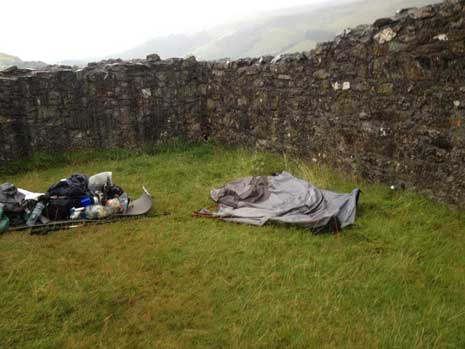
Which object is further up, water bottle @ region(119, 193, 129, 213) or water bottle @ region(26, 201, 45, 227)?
water bottle @ region(26, 201, 45, 227)

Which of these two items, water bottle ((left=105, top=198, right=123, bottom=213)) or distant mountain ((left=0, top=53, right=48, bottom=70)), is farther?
distant mountain ((left=0, top=53, right=48, bottom=70))

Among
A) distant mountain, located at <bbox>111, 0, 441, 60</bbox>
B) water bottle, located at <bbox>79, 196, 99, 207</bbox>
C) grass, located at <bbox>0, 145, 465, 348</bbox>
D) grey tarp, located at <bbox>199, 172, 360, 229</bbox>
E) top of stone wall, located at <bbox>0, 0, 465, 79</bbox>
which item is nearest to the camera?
grass, located at <bbox>0, 145, 465, 348</bbox>

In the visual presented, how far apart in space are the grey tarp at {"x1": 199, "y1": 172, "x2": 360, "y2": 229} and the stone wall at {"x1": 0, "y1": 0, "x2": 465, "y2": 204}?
1084mm

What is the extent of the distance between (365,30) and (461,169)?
7.92 feet

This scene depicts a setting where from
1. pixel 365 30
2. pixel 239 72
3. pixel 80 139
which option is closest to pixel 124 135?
pixel 80 139

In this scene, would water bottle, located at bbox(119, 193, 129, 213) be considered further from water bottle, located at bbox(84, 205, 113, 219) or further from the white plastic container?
the white plastic container

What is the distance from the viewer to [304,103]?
23.4ft

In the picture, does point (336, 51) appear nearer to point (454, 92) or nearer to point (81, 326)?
point (454, 92)

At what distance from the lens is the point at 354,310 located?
122 inches

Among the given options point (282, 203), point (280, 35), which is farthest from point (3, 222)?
point (280, 35)

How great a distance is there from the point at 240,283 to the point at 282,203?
201 cm

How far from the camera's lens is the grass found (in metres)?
2.84

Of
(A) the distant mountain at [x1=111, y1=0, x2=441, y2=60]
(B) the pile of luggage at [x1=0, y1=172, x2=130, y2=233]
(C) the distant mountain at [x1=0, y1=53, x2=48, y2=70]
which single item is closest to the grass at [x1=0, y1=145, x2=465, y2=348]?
(B) the pile of luggage at [x1=0, y1=172, x2=130, y2=233]

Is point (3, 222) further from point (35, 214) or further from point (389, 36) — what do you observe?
point (389, 36)
